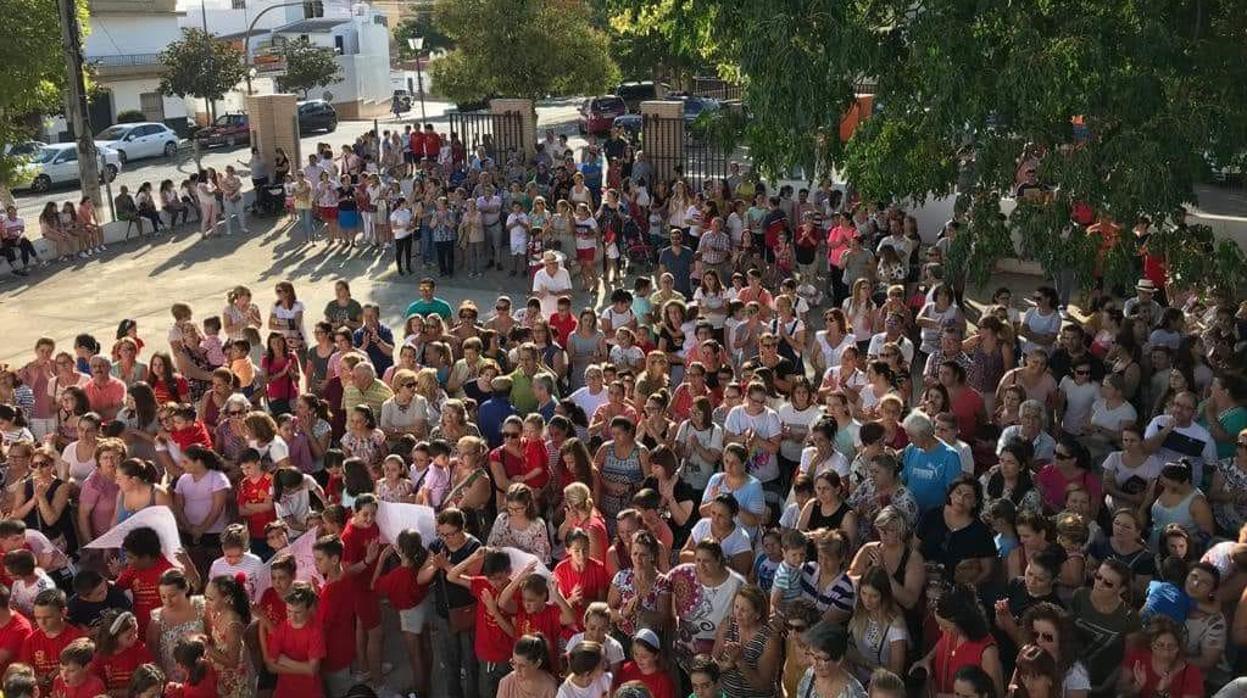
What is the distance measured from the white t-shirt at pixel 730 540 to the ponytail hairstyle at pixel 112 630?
300 centimetres

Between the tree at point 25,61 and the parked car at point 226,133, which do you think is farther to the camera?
the parked car at point 226,133

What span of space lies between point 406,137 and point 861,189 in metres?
21.7

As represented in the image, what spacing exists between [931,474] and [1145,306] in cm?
437

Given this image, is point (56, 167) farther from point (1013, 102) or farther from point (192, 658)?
point (192, 658)

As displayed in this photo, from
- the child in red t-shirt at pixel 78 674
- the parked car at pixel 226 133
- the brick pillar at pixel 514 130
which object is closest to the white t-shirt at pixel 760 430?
the child in red t-shirt at pixel 78 674

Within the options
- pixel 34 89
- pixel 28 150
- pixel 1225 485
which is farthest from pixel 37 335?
pixel 28 150

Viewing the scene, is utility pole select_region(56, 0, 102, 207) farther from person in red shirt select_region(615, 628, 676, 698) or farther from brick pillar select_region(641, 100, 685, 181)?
person in red shirt select_region(615, 628, 676, 698)

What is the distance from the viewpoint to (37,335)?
1703 cm

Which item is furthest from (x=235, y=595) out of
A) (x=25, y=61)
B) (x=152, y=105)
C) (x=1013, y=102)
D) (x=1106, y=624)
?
(x=152, y=105)

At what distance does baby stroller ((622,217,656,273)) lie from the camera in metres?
18.7

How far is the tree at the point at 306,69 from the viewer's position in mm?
51562

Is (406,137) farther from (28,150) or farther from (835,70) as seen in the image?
(835,70)

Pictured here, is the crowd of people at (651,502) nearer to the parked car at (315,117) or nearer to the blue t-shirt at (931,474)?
the blue t-shirt at (931,474)

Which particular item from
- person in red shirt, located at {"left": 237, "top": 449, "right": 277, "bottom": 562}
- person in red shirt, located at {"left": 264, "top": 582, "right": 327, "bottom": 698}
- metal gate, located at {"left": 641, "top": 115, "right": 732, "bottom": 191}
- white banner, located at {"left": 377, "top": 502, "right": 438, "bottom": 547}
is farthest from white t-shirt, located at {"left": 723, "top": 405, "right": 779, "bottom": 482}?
metal gate, located at {"left": 641, "top": 115, "right": 732, "bottom": 191}
